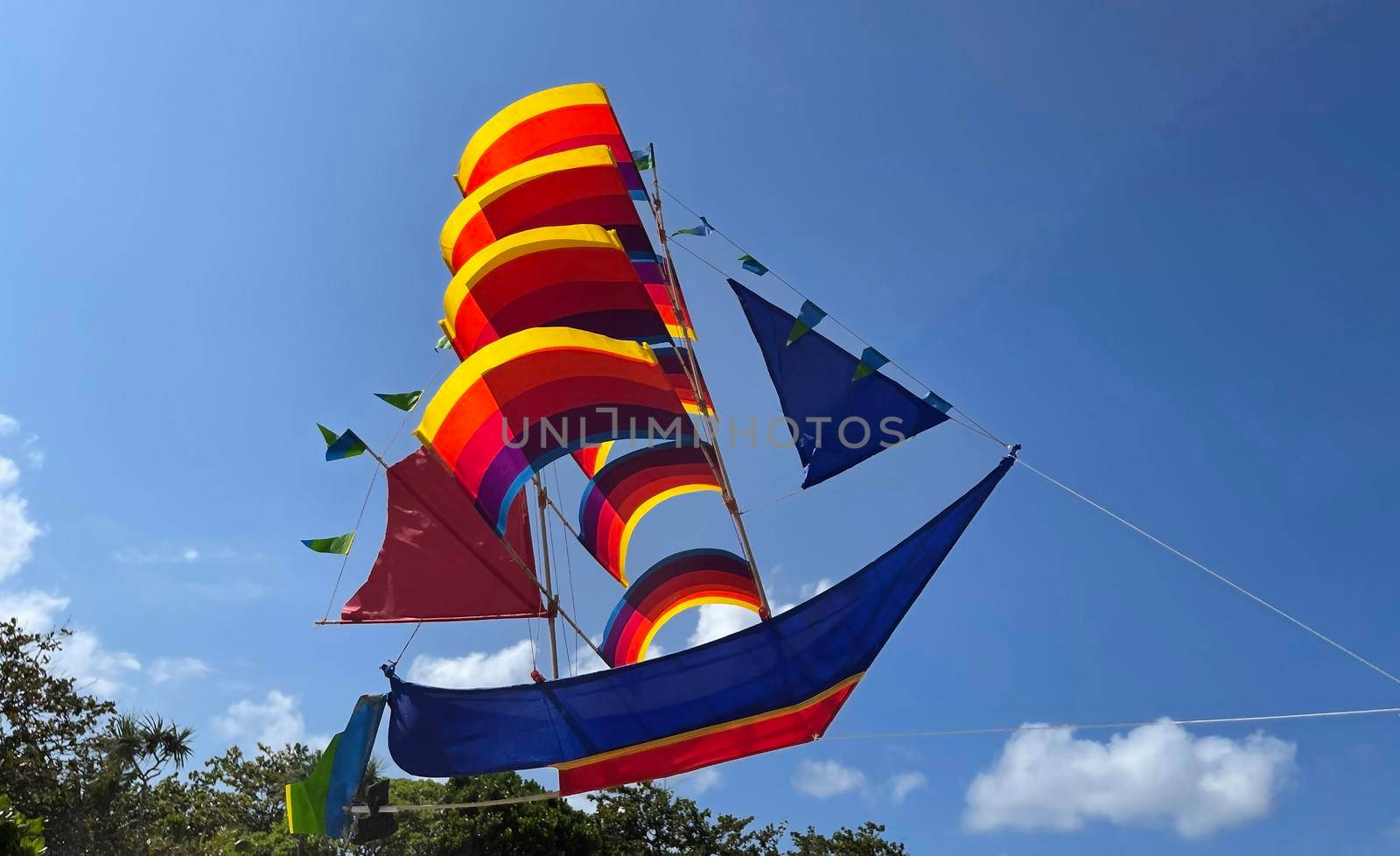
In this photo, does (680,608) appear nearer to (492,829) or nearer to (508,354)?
(508,354)

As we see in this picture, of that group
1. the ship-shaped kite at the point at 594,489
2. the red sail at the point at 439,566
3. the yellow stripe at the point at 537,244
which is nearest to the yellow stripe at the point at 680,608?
the ship-shaped kite at the point at 594,489

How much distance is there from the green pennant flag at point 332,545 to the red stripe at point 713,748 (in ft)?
18.2

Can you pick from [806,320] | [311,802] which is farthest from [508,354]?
[311,802]

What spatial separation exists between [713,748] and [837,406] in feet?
15.1

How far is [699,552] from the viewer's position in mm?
12672

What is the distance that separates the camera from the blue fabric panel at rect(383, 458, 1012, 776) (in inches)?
375

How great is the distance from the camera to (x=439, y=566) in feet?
46.7

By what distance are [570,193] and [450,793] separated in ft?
75.5

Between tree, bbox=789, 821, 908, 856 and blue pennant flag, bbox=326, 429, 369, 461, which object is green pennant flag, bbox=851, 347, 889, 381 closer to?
blue pennant flag, bbox=326, 429, 369, 461

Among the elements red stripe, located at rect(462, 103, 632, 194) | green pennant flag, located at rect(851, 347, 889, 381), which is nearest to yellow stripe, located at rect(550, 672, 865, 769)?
green pennant flag, located at rect(851, 347, 889, 381)

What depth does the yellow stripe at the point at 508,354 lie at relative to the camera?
35.0ft

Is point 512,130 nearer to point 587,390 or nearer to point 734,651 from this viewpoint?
point 587,390

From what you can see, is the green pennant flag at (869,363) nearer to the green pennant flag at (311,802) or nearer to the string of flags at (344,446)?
the string of flags at (344,446)

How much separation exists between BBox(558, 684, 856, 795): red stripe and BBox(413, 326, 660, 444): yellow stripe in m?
4.58
